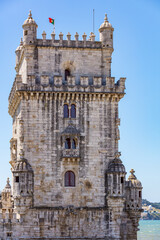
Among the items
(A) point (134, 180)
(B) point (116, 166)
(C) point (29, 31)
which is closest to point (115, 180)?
(B) point (116, 166)

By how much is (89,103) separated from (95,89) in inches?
56.2

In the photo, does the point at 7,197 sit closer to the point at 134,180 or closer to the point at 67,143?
the point at 67,143

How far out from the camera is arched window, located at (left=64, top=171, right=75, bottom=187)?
54.3 metres

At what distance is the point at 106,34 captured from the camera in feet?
187

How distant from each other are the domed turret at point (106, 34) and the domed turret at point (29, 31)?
20.9 ft

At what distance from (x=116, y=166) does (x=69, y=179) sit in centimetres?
448

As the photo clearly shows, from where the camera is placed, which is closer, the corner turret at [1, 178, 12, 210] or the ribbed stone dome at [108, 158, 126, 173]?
the ribbed stone dome at [108, 158, 126, 173]

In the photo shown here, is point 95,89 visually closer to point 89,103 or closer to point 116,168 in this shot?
point 89,103

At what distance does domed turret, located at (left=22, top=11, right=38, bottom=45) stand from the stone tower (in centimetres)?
9

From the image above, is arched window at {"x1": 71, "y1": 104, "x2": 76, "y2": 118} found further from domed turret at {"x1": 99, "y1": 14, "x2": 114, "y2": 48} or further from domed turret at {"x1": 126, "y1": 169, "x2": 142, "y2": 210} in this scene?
domed turret at {"x1": 126, "y1": 169, "x2": 142, "y2": 210}

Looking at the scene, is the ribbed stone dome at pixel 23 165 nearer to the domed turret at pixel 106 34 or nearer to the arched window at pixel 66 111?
the arched window at pixel 66 111

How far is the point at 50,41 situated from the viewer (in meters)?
56.3

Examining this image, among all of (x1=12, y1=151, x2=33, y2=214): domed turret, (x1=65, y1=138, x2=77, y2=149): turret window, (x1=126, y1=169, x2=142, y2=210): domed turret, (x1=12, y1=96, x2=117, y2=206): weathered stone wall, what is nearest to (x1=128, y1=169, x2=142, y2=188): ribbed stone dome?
(x1=126, y1=169, x2=142, y2=210): domed turret

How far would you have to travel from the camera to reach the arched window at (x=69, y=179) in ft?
178
